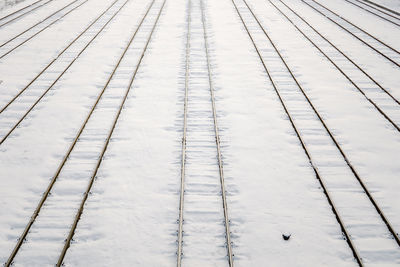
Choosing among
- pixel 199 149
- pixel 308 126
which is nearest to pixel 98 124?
pixel 199 149

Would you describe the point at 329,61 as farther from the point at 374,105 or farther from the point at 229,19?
the point at 229,19

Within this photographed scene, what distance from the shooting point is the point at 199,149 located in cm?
732

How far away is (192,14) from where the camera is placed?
17.9 metres

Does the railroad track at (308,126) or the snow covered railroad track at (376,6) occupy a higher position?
the snow covered railroad track at (376,6)

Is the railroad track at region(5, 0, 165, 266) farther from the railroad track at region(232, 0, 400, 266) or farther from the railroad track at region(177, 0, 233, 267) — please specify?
the railroad track at region(232, 0, 400, 266)

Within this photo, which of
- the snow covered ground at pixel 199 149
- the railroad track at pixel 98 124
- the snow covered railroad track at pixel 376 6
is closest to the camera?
the snow covered ground at pixel 199 149

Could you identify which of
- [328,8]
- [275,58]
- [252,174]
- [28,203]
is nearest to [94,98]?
[28,203]

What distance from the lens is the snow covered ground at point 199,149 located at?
5.16 m

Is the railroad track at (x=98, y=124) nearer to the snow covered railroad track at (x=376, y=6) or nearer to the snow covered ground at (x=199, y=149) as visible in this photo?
the snow covered ground at (x=199, y=149)

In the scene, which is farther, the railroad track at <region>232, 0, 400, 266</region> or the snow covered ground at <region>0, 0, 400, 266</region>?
the railroad track at <region>232, 0, 400, 266</region>

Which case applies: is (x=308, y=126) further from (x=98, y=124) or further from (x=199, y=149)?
(x=98, y=124)

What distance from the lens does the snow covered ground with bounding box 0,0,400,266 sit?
5160mm

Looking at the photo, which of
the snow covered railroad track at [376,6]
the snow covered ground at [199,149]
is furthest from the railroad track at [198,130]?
the snow covered railroad track at [376,6]

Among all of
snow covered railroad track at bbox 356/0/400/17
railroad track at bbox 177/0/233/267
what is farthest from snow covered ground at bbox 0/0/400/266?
snow covered railroad track at bbox 356/0/400/17
